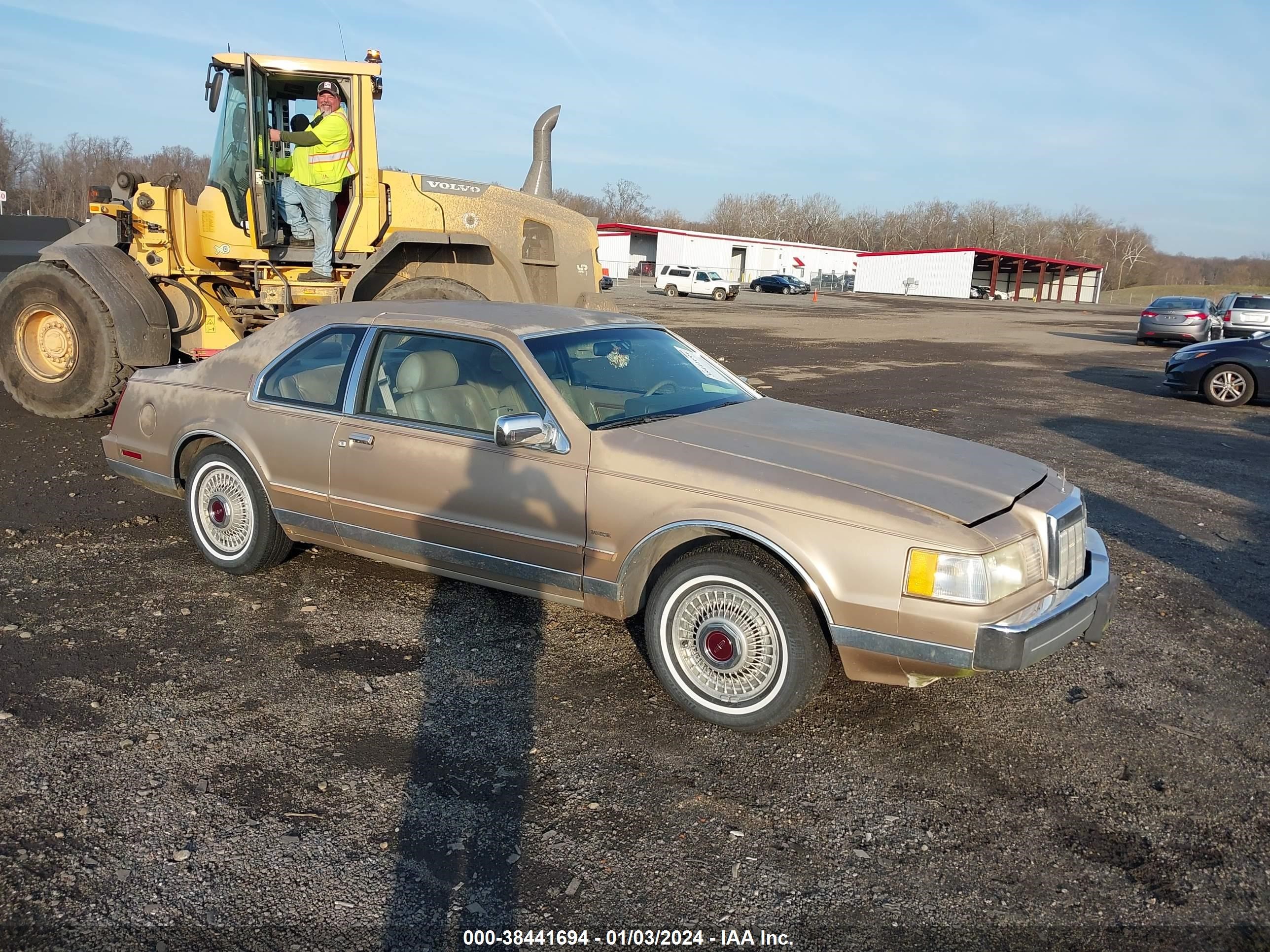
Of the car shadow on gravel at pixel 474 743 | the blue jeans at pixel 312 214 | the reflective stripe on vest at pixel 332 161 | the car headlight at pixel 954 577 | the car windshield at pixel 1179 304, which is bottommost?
the car shadow on gravel at pixel 474 743

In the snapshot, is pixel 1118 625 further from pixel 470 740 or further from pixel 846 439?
pixel 470 740

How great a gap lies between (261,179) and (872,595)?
8023mm

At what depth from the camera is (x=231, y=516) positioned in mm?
5582

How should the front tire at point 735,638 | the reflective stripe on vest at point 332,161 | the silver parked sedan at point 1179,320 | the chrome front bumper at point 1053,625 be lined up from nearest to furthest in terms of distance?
1. the chrome front bumper at point 1053,625
2. the front tire at point 735,638
3. the reflective stripe on vest at point 332,161
4. the silver parked sedan at point 1179,320

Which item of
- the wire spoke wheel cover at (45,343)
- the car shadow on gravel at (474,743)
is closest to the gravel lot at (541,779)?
the car shadow on gravel at (474,743)

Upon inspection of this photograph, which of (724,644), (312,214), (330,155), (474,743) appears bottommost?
(474,743)

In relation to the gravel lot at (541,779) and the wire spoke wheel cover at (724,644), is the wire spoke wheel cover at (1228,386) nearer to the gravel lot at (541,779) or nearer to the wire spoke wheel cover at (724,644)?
the gravel lot at (541,779)

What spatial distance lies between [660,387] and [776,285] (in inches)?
2689

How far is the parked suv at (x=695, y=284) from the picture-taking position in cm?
5472

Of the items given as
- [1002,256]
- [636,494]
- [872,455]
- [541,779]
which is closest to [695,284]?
[1002,256]

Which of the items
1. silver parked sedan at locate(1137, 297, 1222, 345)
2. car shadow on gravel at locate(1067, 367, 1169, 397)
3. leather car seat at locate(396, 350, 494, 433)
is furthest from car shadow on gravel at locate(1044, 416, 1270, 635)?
silver parked sedan at locate(1137, 297, 1222, 345)

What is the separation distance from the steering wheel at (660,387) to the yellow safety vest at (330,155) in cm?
560

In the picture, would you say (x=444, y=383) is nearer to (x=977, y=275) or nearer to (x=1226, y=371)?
(x=1226, y=371)

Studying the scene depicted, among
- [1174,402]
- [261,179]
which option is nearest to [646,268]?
[1174,402]
